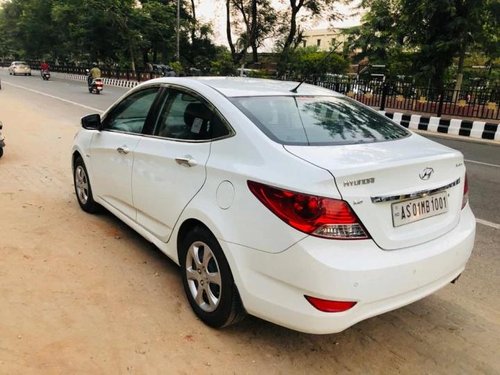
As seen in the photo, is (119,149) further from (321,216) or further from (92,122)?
(321,216)

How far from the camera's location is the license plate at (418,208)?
8.21ft

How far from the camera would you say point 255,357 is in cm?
271

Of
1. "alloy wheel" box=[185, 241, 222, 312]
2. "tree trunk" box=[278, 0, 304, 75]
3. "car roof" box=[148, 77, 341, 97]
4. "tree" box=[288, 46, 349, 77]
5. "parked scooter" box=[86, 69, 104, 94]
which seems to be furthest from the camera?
"tree trunk" box=[278, 0, 304, 75]

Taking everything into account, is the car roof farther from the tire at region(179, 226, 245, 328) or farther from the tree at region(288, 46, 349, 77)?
the tree at region(288, 46, 349, 77)

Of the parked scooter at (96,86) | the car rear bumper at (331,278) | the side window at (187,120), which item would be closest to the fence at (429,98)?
the parked scooter at (96,86)

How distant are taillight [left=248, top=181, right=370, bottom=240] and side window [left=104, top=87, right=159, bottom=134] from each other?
6.36 feet

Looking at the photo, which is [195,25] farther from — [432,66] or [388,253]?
[388,253]

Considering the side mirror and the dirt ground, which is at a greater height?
the side mirror

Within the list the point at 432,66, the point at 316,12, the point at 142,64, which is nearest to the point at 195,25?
the point at 142,64

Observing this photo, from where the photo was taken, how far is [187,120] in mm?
3291

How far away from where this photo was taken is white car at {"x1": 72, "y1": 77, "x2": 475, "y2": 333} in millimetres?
2340

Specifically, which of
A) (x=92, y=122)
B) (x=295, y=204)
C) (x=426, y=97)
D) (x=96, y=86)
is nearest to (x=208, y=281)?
(x=295, y=204)

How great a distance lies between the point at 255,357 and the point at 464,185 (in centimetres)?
173

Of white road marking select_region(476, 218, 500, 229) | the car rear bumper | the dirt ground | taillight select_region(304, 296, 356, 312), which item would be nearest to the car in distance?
the dirt ground
